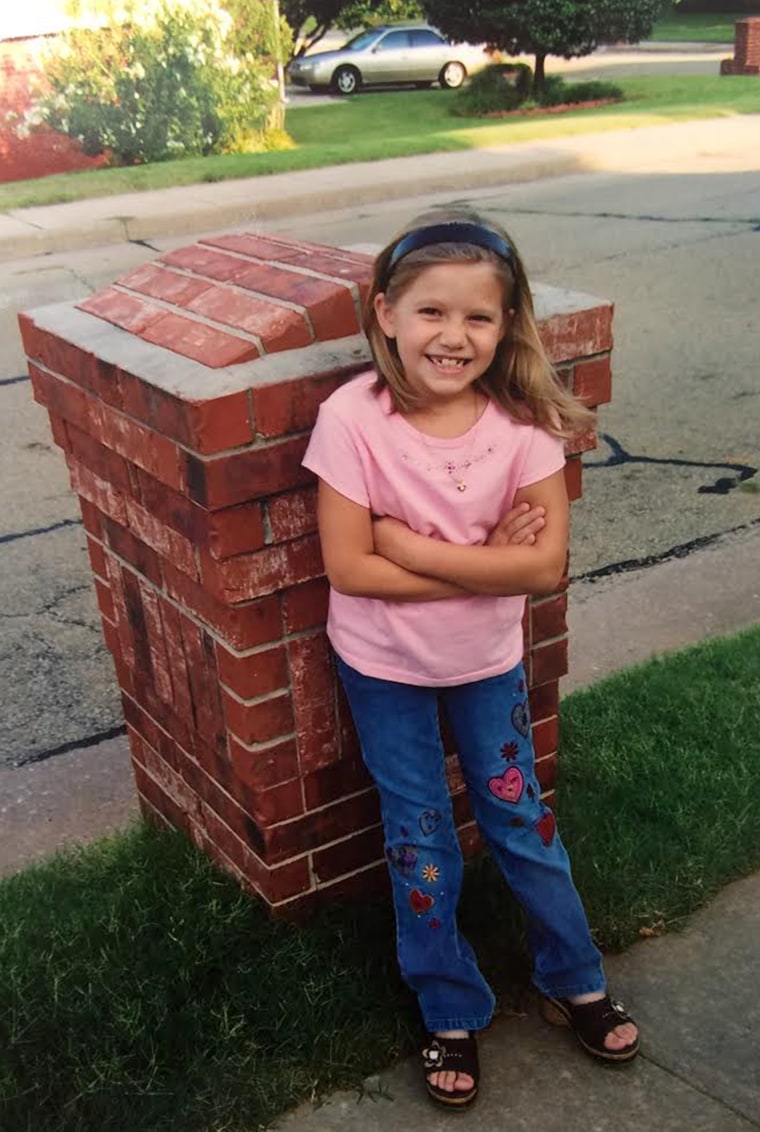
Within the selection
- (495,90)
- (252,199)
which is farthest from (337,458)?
(495,90)

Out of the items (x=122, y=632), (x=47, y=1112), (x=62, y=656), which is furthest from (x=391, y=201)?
(x=47, y=1112)

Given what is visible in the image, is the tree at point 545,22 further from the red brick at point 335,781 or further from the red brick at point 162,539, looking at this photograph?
the red brick at point 335,781

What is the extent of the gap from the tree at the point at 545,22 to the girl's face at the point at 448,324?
20556 mm

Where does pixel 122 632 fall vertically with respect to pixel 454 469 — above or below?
below

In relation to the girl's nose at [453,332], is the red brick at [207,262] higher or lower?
higher

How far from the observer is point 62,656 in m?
3.90

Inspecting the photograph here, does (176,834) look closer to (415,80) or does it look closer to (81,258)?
(81,258)

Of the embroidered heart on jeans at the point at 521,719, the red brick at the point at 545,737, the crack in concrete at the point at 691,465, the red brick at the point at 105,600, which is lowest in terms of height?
Answer: the crack in concrete at the point at 691,465

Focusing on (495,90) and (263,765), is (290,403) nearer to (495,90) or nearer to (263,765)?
(263,765)

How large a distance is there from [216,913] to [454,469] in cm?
99

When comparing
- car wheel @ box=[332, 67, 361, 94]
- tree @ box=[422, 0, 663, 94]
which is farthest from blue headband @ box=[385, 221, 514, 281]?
car wheel @ box=[332, 67, 361, 94]

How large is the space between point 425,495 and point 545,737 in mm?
849

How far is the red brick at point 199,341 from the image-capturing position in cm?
208

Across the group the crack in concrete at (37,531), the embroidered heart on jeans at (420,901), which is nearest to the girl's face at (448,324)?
the embroidered heart on jeans at (420,901)
